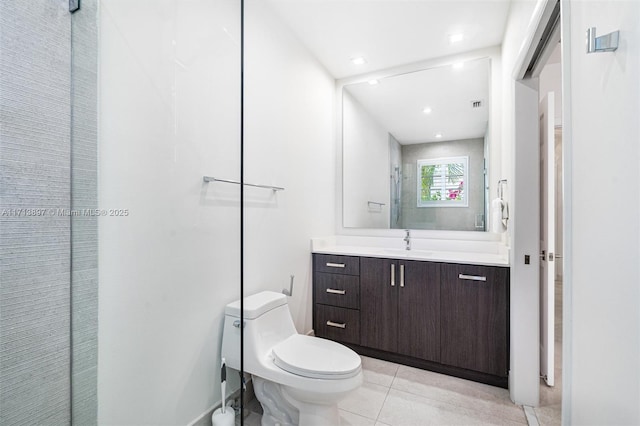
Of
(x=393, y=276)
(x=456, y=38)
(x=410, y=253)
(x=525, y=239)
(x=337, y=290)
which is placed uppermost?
(x=456, y=38)

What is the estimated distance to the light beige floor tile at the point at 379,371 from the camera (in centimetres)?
211

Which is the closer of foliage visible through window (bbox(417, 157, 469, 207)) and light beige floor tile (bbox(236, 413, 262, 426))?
light beige floor tile (bbox(236, 413, 262, 426))

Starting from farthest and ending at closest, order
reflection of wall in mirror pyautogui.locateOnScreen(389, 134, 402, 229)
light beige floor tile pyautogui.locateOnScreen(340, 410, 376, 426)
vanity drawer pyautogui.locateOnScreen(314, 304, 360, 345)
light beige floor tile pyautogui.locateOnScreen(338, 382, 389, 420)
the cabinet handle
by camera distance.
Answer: reflection of wall in mirror pyautogui.locateOnScreen(389, 134, 402, 229) → vanity drawer pyautogui.locateOnScreen(314, 304, 360, 345) → the cabinet handle → light beige floor tile pyautogui.locateOnScreen(338, 382, 389, 420) → light beige floor tile pyautogui.locateOnScreen(340, 410, 376, 426)

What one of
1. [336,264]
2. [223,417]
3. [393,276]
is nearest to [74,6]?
[223,417]

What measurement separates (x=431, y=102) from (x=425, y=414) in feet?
7.95

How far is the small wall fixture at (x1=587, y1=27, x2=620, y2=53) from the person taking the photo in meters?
0.67

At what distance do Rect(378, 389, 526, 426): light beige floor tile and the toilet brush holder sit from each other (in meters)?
0.82

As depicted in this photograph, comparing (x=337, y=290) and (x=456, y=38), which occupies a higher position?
(x=456, y=38)

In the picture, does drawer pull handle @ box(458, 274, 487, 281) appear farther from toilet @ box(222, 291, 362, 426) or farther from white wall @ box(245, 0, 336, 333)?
white wall @ box(245, 0, 336, 333)

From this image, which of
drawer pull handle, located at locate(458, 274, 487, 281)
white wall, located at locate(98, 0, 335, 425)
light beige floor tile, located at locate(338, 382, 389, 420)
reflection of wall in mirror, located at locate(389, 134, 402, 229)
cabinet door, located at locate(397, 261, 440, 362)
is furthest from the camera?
reflection of wall in mirror, located at locate(389, 134, 402, 229)

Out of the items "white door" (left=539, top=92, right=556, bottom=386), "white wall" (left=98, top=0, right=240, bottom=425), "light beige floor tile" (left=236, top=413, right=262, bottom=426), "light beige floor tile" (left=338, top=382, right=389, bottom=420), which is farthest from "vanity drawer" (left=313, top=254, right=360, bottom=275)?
"white door" (left=539, top=92, right=556, bottom=386)

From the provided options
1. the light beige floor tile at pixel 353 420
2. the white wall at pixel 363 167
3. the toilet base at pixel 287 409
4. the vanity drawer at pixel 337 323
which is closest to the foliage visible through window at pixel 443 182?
the white wall at pixel 363 167

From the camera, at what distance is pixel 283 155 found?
2.22m

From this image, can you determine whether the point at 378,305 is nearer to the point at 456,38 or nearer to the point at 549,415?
the point at 549,415
